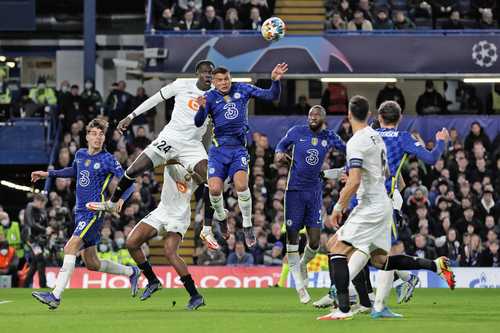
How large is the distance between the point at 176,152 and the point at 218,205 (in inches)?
35.2

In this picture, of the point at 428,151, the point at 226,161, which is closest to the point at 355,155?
the point at 428,151

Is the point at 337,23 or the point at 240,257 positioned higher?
the point at 337,23

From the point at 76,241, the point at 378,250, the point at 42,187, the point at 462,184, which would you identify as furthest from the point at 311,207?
the point at 42,187

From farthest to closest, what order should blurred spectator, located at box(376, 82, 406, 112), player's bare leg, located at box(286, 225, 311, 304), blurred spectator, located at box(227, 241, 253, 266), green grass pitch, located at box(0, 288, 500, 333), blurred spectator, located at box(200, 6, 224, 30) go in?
blurred spectator, located at box(200, 6, 224, 30) < blurred spectator, located at box(376, 82, 406, 112) < blurred spectator, located at box(227, 241, 253, 266) < player's bare leg, located at box(286, 225, 311, 304) < green grass pitch, located at box(0, 288, 500, 333)

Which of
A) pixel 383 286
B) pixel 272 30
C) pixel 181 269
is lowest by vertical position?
pixel 181 269

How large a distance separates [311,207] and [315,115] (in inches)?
52.0

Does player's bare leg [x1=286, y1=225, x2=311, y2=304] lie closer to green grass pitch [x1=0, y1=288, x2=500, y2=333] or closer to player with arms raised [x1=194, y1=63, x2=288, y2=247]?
green grass pitch [x1=0, y1=288, x2=500, y2=333]

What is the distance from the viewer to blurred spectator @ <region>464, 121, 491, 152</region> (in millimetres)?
29781

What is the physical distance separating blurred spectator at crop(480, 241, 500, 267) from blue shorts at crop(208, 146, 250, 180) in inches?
419

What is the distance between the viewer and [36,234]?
2734 cm

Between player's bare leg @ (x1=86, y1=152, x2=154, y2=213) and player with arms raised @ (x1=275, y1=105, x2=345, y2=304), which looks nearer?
player's bare leg @ (x1=86, y1=152, x2=154, y2=213)

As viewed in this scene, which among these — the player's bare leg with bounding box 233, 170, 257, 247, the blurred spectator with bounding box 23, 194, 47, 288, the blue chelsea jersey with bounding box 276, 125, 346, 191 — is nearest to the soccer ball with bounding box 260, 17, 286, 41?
the blue chelsea jersey with bounding box 276, 125, 346, 191

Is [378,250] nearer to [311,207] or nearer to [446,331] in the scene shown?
[446,331]

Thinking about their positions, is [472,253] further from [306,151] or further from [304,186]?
[306,151]
